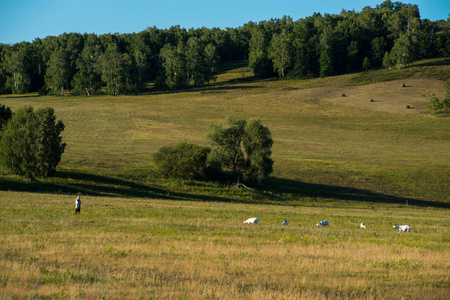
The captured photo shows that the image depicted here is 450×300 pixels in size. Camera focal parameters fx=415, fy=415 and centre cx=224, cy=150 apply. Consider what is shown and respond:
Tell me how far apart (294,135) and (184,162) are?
149 feet

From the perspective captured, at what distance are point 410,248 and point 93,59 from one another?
16099cm

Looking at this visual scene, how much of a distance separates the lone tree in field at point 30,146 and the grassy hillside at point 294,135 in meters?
1.60

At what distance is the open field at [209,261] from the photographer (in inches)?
429

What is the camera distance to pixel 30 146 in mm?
46281

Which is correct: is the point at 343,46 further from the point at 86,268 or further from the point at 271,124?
the point at 86,268

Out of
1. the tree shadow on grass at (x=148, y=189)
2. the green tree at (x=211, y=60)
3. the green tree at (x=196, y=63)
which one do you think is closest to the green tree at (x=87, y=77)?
the green tree at (x=196, y=63)

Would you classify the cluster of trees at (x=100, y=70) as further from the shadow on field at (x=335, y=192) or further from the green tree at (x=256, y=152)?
the shadow on field at (x=335, y=192)

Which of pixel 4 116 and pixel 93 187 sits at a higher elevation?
pixel 4 116

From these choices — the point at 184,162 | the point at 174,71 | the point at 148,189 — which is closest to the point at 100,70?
the point at 174,71

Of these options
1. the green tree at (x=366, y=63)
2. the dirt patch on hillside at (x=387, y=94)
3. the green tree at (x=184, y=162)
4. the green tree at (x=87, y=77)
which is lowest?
the green tree at (x=184, y=162)

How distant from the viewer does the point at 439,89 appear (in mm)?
126312

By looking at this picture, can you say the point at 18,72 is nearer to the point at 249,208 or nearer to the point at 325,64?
the point at 325,64

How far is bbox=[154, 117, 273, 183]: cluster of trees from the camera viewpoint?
174ft

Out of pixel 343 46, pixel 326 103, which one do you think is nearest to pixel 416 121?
pixel 326 103
